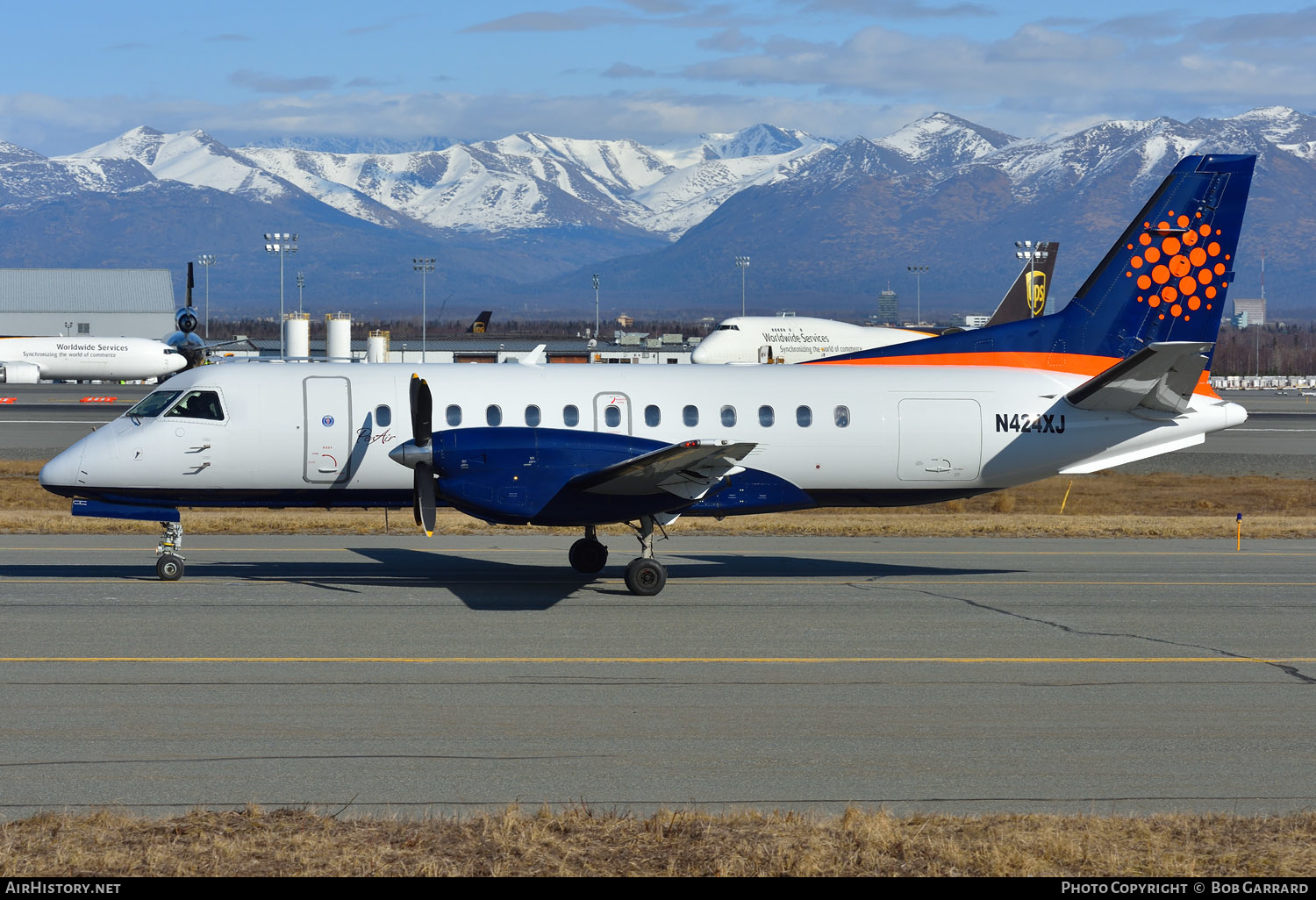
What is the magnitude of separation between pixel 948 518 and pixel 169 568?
19591 mm

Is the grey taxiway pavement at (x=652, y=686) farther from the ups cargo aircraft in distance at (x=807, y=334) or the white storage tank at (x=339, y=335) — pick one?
the white storage tank at (x=339, y=335)

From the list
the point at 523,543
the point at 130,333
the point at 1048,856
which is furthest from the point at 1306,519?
the point at 130,333

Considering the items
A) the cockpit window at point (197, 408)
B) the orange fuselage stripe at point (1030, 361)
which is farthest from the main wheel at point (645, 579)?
the cockpit window at point (197, 408)

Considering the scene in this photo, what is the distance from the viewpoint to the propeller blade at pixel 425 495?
18.6m

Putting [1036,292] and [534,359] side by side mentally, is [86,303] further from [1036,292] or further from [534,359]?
[534,359]

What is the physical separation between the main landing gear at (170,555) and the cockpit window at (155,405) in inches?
67.8

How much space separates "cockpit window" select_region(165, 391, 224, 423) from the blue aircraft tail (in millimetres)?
12601

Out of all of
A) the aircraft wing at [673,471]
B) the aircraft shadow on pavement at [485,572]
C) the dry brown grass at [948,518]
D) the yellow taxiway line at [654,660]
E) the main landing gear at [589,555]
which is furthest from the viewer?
the dry brown grass at [948,518]

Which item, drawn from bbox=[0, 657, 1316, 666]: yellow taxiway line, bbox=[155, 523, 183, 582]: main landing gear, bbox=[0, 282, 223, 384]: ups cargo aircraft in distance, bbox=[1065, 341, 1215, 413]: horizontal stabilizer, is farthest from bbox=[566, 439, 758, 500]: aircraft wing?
bbox=[0, 282, 223, 384]: ups cargo aircraft in distance

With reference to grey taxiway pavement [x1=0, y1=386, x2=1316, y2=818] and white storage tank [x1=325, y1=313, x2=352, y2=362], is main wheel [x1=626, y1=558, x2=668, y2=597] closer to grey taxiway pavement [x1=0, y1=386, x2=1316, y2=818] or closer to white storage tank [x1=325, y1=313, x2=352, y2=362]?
grey taxiway pavement [x1=0, y1=386, x2=1316, y2=818]

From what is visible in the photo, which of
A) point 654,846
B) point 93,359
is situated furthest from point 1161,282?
point 93,359

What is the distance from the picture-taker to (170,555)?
66.1 ft

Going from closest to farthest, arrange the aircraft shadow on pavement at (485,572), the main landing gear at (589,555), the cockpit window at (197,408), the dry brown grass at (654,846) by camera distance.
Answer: the dry brown grass at (654,846)
the aircraft shadow on pavement at (485,572)
the cockpit window at (197,408)
the main landing gear at (589,555)
